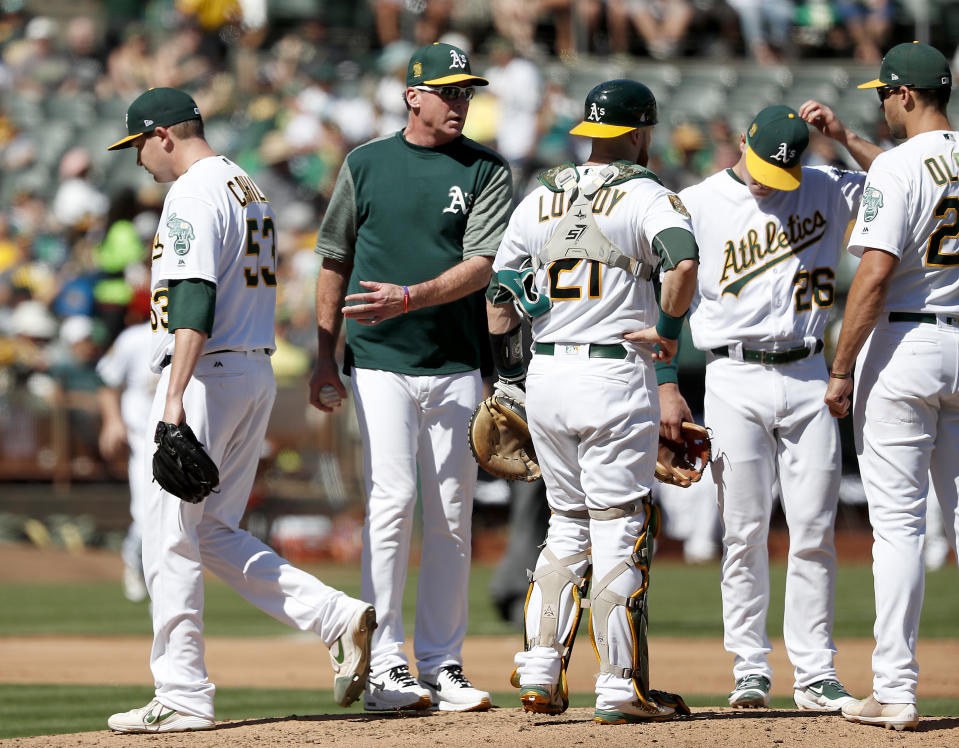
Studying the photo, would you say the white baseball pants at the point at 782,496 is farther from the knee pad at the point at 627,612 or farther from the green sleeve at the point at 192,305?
the green sleeve at the point at 192,305

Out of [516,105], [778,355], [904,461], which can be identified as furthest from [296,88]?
[904,461]

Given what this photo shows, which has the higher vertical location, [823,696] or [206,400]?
[206,400]

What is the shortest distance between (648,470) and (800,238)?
52.5 inches

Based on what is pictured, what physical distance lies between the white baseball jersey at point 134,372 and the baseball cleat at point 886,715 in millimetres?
7855

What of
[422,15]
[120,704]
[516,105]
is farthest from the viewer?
[422,15]

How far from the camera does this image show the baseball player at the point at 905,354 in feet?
17.2

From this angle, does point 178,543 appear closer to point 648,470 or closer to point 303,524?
point 648,470

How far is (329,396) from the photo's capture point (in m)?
6.20

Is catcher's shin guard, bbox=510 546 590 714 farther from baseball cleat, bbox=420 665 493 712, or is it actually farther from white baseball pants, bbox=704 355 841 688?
white baseball pants, bbox=704 355 841 688

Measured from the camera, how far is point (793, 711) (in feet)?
18.7

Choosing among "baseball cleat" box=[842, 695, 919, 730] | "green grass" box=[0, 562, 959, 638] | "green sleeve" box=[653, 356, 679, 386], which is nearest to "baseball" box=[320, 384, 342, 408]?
"green sleeve" box=[653, 356, 679, 386]

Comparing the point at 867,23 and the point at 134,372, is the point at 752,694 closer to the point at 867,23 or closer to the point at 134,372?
the point at 134,372

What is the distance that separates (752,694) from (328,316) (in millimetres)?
2311

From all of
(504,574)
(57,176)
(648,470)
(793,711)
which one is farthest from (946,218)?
(57,176)
